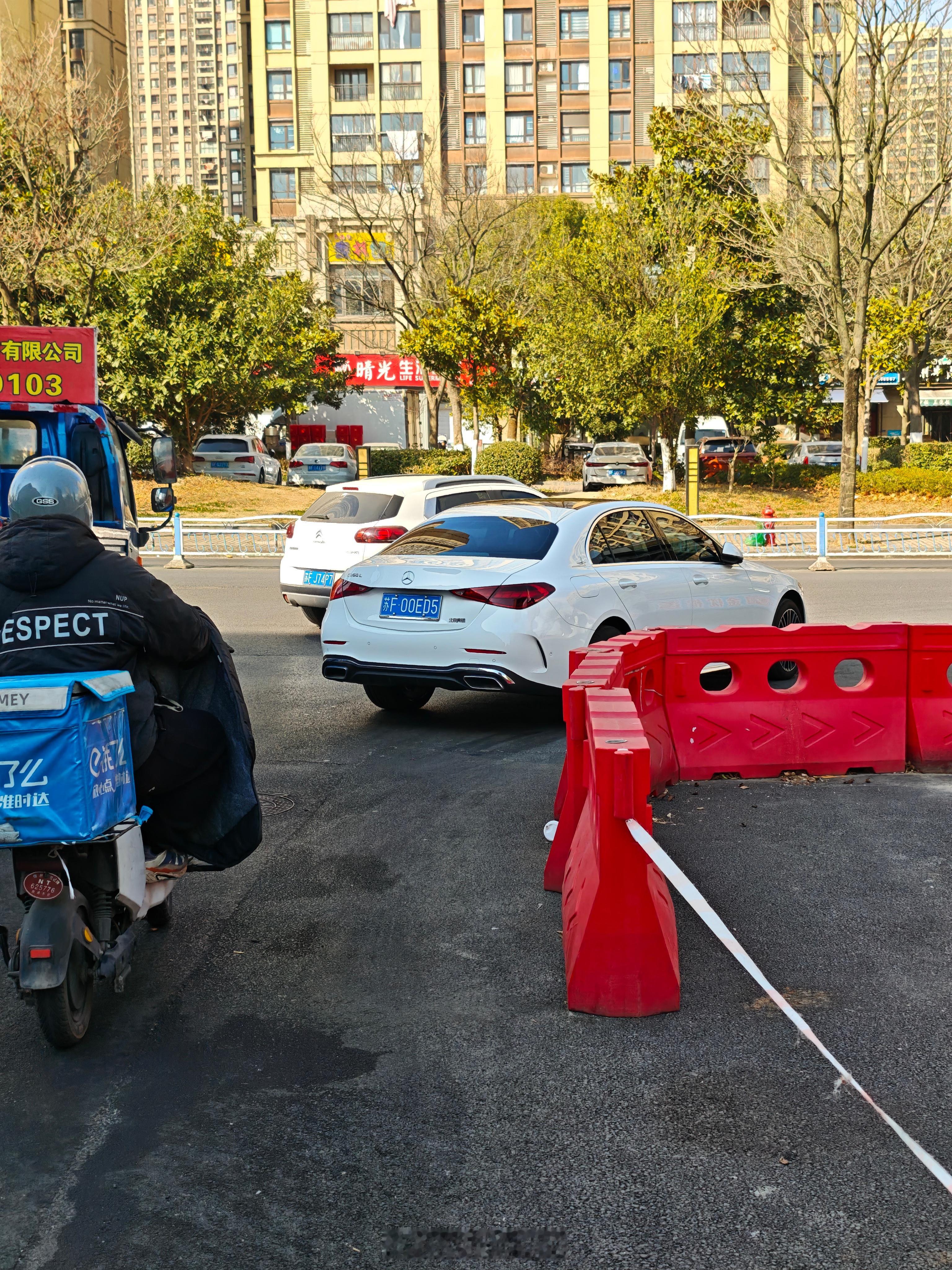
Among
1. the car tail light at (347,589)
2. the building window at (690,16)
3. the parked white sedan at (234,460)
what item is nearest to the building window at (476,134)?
the building window at (690,16)

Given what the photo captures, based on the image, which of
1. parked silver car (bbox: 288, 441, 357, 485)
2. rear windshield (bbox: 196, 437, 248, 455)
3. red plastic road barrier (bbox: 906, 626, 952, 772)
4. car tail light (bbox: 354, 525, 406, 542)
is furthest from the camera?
parked silver car (bbox: 288, 441, 357, 485)

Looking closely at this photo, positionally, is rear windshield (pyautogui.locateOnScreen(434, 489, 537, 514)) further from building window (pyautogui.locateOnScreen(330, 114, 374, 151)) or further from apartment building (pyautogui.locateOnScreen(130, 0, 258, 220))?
apartment building (pyautogui.locateOnScreen(130, 0, 258, 220))

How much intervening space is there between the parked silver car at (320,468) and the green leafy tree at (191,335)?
7.13 feet

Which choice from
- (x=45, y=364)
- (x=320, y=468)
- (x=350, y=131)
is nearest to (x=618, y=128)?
(x=350, y=131)

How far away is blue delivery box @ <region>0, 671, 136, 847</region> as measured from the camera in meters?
3.67

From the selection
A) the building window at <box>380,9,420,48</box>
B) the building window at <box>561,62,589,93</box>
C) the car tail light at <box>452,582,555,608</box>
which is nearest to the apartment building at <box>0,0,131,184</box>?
the building window at <box>380,9,420,48</box>

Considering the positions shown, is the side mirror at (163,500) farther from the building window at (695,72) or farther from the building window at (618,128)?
the building window at (618,128)

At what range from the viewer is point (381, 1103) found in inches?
143

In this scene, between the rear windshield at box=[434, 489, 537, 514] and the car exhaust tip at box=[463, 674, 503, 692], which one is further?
the rear windshield at box=[434, 489, 537, 514]

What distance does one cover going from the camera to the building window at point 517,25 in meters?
67.6

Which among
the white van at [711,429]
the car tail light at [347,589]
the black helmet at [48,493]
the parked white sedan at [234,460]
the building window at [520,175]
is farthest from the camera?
the building window at [520,175]

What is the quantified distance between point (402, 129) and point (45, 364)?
5656cm

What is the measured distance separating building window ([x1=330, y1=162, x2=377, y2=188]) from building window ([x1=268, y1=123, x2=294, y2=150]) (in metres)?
5.88

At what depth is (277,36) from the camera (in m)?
68.3
